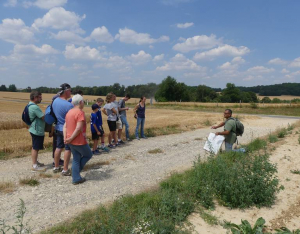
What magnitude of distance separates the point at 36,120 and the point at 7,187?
1815 mm

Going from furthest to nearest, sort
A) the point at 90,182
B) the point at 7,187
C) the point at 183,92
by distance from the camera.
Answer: the point at 183,92, the point at 90,182, the point at 7,187

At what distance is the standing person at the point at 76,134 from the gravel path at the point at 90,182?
1.21ft

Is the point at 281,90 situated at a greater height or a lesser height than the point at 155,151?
greater

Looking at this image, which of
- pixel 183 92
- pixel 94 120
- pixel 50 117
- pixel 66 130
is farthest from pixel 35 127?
pixel 183 92

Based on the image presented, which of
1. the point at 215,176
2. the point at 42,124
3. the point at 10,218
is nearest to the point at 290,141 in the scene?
the point at 215,176

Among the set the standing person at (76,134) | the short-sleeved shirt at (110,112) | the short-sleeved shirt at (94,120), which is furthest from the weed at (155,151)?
the standing person at (76,134)

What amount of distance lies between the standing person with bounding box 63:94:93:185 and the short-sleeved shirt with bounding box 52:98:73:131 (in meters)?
0.68

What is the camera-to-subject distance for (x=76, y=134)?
5.28 meters

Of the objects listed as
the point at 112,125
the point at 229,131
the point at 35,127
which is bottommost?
the point at 112,125

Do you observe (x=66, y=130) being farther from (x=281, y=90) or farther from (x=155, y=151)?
(x=281, y=90)

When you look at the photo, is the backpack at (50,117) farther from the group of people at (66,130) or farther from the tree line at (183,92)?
the tree line at (183,92)

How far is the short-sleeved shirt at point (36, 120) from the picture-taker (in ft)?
20.5

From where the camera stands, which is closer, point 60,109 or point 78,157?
point 78,157

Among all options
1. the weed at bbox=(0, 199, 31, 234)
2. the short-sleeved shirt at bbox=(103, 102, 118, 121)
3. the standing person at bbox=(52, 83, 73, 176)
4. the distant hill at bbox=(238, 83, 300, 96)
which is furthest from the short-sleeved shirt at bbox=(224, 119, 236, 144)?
the distant hill at bbox=(238, 83, 300, 96)
